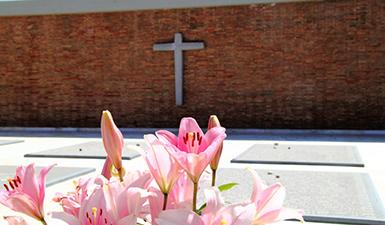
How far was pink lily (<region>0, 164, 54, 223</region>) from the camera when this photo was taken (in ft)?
2.89

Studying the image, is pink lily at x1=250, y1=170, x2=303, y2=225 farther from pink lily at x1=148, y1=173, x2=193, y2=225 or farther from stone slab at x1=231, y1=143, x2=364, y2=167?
stone slab at x1=231, y1=143, x2=364, y2=167

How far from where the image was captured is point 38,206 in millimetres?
891

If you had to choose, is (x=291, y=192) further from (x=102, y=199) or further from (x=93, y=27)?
(x=93, y=27)

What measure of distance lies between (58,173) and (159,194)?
5.50m

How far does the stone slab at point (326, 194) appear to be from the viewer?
4.10 meters

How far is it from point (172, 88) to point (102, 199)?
409 inches

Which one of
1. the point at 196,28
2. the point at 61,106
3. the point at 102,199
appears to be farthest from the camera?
the point at 61,106

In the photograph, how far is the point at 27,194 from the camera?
895 millimetres

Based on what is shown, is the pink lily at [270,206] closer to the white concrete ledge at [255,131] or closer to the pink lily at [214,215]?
the pink lily at [214,215]

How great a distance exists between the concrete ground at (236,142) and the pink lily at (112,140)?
4438mm

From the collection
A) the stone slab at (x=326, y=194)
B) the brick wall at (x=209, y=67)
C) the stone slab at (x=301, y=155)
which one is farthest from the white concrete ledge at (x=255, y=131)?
the stone slab at (x=326, y=194)

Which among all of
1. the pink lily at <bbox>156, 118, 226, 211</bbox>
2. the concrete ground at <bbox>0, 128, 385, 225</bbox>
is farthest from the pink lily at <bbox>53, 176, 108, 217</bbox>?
the concrete ground at <bbox>0, 128, 385, 225</bbox>

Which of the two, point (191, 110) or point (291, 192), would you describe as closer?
point (291, 192)

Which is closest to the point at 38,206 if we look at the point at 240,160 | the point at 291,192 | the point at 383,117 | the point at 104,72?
the point at 291,192
